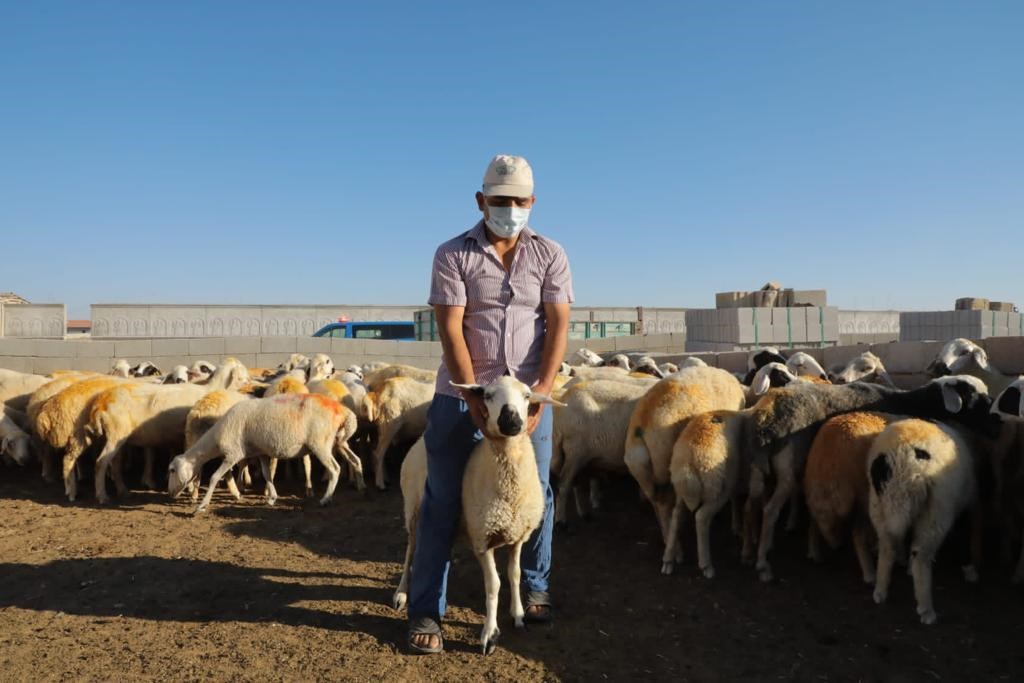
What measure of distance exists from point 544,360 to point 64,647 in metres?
3.27

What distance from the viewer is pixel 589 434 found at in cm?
676

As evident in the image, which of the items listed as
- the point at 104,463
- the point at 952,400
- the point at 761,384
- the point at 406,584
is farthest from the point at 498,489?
the point at 104,463

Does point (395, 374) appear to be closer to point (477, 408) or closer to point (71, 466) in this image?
point (71, 466)

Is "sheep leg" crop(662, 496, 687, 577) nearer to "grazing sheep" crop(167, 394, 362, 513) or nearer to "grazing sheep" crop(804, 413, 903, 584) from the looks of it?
"grazing sheep" crop(804, 413, 903, 584)

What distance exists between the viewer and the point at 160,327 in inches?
1043

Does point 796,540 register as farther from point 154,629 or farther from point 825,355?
point 825,355

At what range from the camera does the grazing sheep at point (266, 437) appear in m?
7.67

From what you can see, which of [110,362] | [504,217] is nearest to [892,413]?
[504,217]

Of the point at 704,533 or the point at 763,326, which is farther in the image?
the point at 763,326

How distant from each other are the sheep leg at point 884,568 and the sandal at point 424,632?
282 centimetres

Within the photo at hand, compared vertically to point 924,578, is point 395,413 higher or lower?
higher

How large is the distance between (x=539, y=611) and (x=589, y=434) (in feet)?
8.11

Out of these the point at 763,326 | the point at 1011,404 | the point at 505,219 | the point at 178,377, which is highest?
the point at 505,219

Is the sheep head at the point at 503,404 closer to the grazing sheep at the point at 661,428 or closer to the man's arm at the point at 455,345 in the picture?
the man's arm at the point at 455,345
